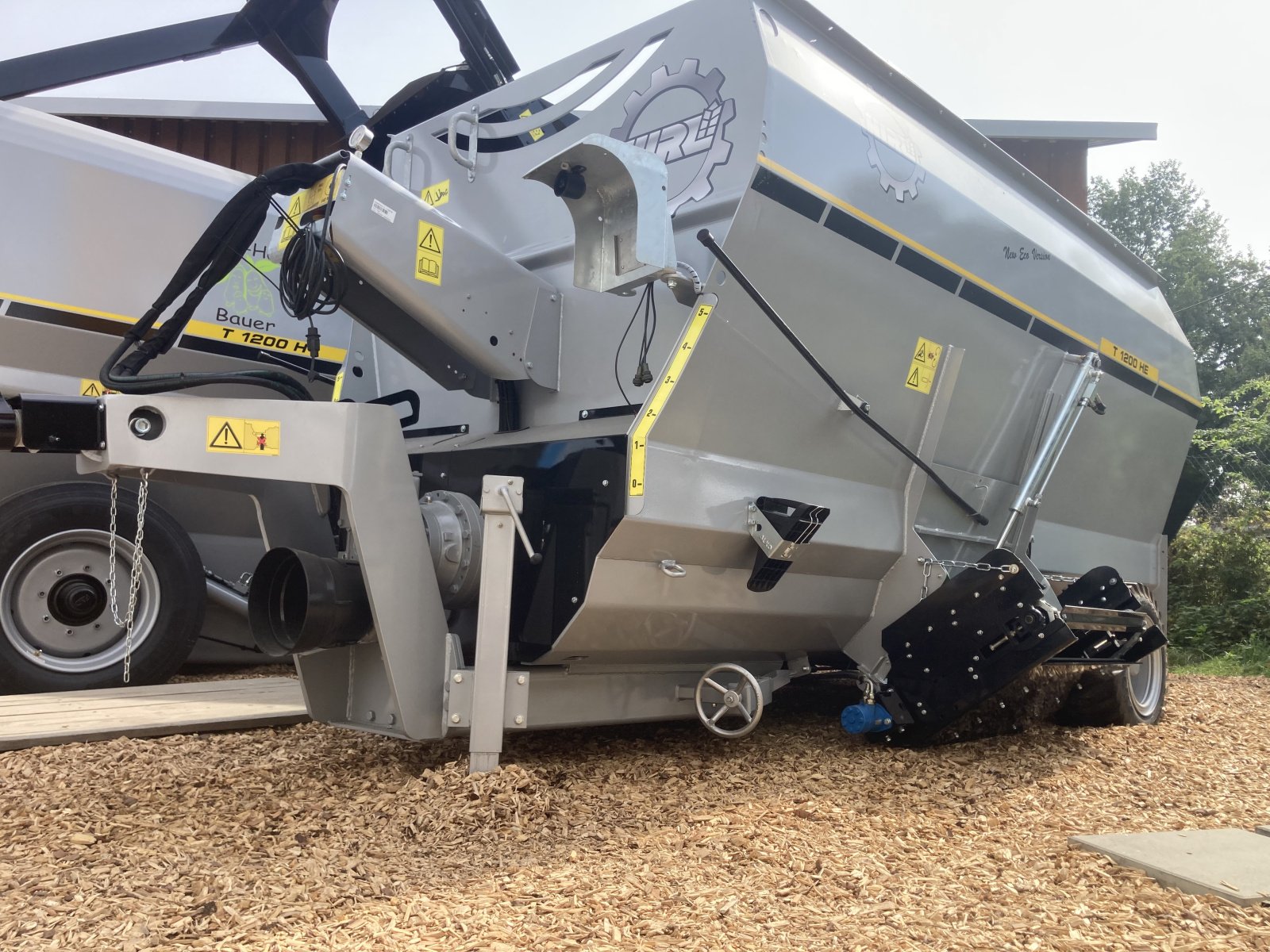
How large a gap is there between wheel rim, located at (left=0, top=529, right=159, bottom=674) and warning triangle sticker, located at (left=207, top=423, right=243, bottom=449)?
2119 mm

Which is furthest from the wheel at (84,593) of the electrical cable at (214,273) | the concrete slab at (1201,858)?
the concrete slab at (1201,858)

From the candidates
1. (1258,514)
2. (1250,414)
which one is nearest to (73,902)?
(1258,514)

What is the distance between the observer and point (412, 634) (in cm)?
294

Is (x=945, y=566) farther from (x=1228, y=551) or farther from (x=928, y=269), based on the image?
(x=1228, y=551)

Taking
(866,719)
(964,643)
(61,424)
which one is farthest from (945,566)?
(61,424)

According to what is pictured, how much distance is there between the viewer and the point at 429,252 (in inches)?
125

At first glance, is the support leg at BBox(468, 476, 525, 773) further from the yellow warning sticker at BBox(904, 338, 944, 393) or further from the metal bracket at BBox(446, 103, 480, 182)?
the yellow warning sticker at BBox(904, 338, 944, 393)

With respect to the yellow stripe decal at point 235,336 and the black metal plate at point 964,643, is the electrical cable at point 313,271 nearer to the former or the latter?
the yellow stripe decal at point 235,336

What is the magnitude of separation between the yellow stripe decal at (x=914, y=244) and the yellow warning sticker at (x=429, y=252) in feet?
3.30

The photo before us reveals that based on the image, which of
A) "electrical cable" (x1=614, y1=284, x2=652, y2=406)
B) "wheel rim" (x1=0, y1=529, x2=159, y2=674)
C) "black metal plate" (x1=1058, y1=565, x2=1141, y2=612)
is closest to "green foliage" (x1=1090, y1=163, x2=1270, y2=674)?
"black metal plate" (x1=1058, y1=565, x2=1141, y2=612)

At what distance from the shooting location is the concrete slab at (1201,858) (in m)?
2.36

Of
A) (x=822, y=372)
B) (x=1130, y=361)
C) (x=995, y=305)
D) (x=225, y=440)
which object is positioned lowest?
(x=225, y=440)

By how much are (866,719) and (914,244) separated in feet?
5.61

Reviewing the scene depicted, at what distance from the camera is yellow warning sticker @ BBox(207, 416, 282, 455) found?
2.77 metres
